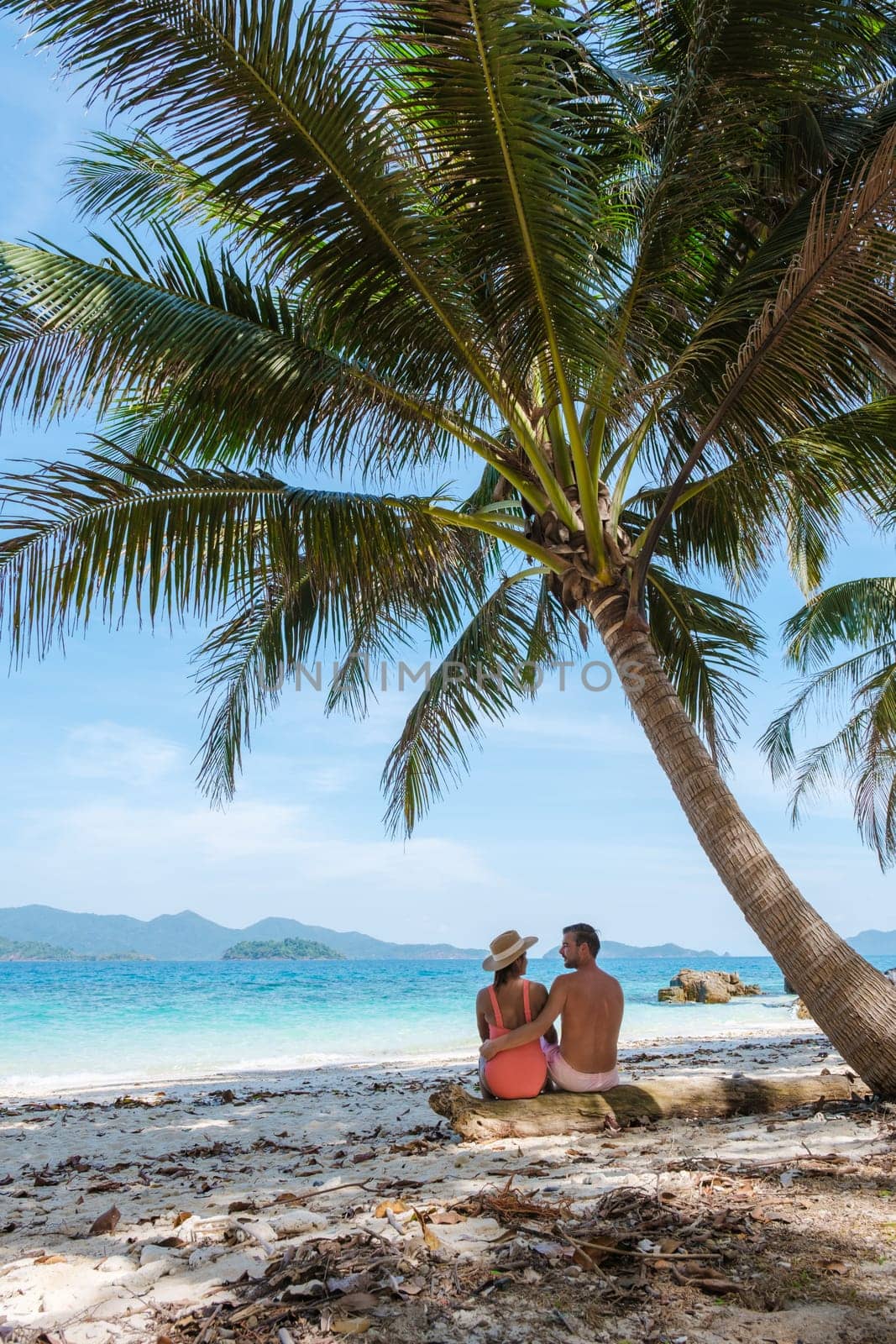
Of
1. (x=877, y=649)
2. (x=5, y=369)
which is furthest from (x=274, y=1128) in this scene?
(x=877, y=649)

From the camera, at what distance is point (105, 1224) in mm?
3166

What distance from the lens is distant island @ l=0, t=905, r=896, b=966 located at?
124 metres

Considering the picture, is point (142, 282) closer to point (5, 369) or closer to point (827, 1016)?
point (5, 369)

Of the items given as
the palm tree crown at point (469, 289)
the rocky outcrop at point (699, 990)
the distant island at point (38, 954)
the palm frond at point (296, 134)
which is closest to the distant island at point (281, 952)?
the distant island at point (38, 954)

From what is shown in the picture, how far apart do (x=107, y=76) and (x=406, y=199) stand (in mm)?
1434

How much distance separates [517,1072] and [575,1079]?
0.29 meters

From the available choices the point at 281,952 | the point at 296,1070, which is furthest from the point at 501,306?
the point at 281,952

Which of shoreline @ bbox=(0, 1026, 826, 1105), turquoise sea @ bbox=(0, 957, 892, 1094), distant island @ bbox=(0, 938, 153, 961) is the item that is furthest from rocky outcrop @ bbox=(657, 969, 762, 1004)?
distant island @ bbox=(0, 938, 153, 961)

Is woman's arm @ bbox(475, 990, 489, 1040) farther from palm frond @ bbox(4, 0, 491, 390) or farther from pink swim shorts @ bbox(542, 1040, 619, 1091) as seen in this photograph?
palm frond @ bbox(4, 0, 491, 390)

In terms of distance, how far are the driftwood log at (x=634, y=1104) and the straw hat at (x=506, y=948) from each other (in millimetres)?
618

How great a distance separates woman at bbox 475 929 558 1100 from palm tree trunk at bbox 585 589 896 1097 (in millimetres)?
1119

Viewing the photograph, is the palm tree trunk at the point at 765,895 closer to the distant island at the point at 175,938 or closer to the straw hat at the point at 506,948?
the straw hat at the point at 506,948

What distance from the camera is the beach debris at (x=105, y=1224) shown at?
3129 mm

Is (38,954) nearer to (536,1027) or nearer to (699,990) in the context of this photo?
(699,990)
